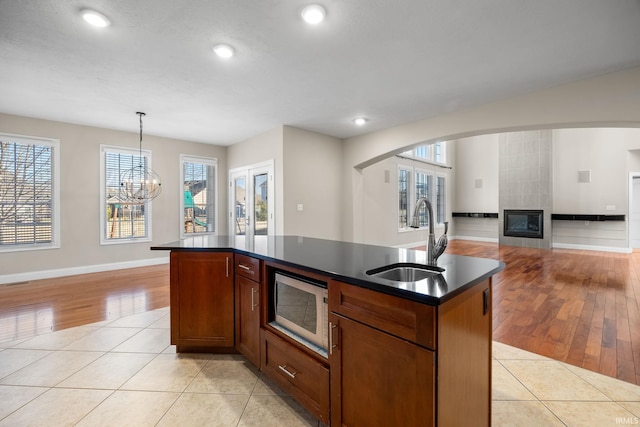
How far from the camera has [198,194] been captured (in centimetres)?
652

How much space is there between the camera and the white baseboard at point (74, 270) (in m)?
4.55

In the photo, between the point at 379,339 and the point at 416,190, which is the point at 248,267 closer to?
the point at 379,339

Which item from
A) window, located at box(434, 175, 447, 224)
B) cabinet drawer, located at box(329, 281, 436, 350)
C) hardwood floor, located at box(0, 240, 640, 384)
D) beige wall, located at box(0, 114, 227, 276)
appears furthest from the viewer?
window, located at box(434, 175, 447, 224)

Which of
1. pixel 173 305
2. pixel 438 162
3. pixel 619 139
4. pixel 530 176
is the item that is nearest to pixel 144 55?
pixel 173 305

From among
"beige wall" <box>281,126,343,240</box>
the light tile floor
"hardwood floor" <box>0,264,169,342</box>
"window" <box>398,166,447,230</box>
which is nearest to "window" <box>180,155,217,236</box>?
"hardwood floor" <box>0,264,169,342</box>

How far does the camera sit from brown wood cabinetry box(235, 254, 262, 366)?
204 centimetres

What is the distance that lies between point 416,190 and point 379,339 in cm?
782

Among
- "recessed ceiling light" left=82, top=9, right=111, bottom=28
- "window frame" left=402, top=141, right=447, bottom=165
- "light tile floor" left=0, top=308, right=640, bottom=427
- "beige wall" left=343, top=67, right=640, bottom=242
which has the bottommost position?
"light tile floor" left=0, top=308, right=640, bottom=427

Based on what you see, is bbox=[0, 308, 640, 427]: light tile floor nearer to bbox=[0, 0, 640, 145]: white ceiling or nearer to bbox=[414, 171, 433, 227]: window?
bbox=[0, 0, 640, 145]: white ceiling

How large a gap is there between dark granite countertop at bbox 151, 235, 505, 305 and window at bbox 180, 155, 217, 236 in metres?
4.24

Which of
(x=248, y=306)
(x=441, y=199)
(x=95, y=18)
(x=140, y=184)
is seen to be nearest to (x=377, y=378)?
(x=248, y=306)

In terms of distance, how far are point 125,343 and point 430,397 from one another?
106 inches

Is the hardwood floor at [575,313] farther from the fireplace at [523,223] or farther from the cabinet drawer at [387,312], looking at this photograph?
the fireplace at [523,223]

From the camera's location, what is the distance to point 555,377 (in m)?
2.08
